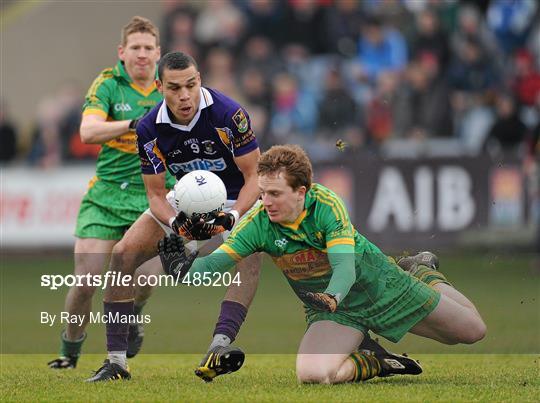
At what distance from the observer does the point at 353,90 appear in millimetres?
19016

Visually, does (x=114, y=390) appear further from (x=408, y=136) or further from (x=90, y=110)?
(x=408, y=136)

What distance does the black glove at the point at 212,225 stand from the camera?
7.69 meters

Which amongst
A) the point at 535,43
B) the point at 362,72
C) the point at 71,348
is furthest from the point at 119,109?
the point at 535,43

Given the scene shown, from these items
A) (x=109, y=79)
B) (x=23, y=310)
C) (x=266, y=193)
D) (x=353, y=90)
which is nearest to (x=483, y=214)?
(x=353, y=90)

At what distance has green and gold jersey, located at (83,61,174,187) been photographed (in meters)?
9.35

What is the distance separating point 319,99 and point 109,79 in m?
9.82

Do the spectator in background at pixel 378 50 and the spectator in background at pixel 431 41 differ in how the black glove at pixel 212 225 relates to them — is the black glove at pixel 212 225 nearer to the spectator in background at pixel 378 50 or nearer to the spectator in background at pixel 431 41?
the spectator in background at pixel 378 50

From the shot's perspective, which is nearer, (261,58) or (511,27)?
(261,58)

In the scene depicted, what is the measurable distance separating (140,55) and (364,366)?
317 centimetres

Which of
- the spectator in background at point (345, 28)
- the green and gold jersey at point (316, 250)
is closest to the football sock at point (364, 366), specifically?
the green and gold jersey at point (316, 250)

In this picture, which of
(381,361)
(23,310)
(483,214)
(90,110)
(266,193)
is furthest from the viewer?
(483,214)

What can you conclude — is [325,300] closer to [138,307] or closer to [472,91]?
[138,307]

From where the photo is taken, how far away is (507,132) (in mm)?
17844

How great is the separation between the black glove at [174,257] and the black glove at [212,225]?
0.81 ft
